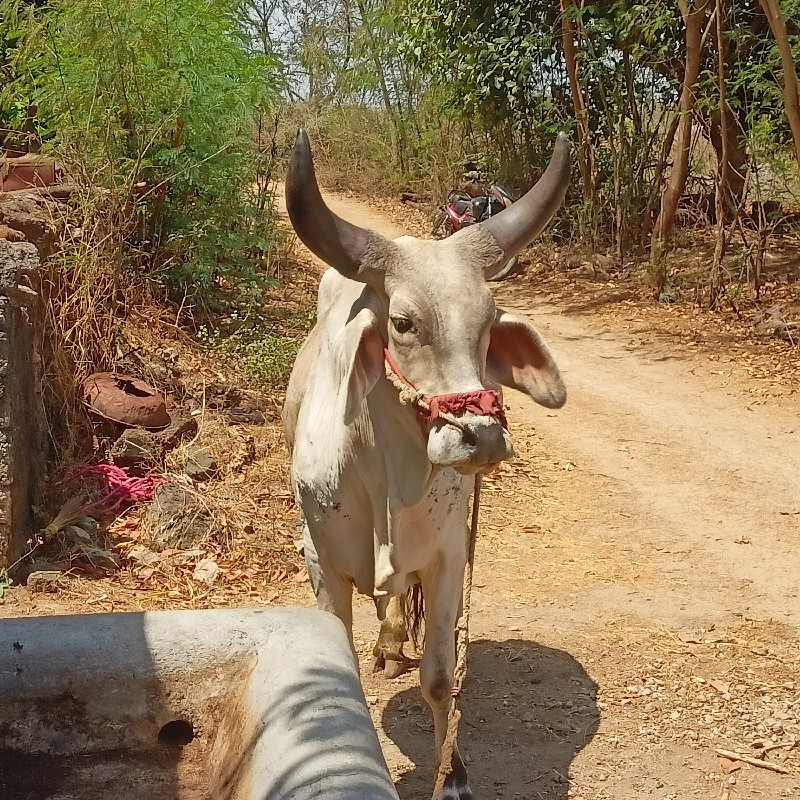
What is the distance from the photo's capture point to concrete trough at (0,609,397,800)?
2.32 meters

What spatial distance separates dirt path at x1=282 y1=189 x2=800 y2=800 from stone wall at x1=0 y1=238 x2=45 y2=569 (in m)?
1.73

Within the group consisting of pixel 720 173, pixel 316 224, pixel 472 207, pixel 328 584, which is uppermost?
pixel 720 173

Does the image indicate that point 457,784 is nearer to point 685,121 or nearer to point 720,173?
point 720,173

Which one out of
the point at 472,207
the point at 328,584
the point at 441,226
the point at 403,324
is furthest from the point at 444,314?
the point at 441,226

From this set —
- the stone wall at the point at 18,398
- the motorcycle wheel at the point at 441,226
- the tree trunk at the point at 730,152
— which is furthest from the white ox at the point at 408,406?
the motorcycle wheel at the point at 441,226

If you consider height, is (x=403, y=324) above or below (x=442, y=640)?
above

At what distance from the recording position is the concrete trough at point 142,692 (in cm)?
232

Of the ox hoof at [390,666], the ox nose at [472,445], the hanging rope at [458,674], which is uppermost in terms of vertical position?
the ox nose at [472,445]

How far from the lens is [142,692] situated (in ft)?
7.81

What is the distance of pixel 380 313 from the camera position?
279cm

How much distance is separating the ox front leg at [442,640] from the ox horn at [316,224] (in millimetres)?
1038

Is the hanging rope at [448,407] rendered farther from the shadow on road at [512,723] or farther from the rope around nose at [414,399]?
the shadow on road at [512,723]

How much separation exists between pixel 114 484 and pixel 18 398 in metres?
0.79

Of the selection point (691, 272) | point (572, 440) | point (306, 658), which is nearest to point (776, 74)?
point (691, 272)
